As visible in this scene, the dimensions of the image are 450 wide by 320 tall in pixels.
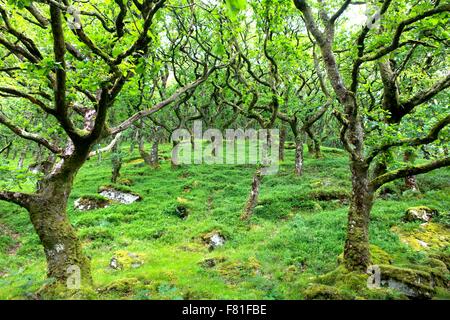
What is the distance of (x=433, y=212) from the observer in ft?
52.8

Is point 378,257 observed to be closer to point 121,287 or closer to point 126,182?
point 121,287

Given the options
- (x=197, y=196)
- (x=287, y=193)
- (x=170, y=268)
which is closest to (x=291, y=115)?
(x=287, y=193)

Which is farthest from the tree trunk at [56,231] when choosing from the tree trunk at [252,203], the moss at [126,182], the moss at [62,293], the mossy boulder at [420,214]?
the moss at [126,182]

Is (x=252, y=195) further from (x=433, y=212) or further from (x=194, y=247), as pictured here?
(x=433, y=212)

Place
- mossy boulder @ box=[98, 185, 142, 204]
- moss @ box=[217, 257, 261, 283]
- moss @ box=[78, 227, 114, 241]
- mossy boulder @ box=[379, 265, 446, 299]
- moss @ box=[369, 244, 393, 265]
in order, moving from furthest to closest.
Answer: mossy boulder @ box=[98, 185, 142, 204], moss @ box=[78, 227, 114, 241], moss @ box=[217, 257, 261, 283], moss @ box=[369, 244, 393, 265], mossy boulder @ box=[379, 265, 446, 299]

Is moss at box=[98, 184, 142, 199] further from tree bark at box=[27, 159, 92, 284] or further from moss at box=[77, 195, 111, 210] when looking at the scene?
tree bark at box=[27, 159, 92, 284]

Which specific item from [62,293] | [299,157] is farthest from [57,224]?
[299,157]

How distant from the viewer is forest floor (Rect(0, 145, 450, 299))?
32.6 feet

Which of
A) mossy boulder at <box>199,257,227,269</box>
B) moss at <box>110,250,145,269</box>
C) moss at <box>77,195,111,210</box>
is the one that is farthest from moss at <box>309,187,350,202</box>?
moss at <box>77,195,111,210</box>

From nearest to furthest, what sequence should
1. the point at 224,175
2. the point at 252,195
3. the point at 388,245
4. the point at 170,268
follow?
the point at 170,268, the point at 388,245, the point at 252,195, the point at 224,175

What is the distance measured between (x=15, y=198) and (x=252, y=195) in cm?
1220

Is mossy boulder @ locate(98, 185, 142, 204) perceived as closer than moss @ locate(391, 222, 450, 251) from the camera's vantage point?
No

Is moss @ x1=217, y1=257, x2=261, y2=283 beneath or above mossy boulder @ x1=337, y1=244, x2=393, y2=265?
beneath

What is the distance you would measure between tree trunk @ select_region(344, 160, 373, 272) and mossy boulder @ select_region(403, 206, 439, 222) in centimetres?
691
